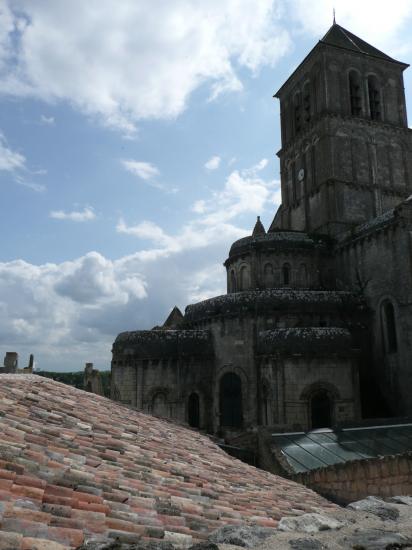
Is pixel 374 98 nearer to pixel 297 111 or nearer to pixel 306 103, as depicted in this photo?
pixel 306 103

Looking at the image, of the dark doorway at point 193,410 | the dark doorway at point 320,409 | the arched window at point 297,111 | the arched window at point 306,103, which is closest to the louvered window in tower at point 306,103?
the arched window at point 306,103

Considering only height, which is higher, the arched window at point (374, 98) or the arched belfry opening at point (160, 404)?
the arched window at point (374, 98)

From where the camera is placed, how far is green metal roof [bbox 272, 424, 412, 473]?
39.2 ft

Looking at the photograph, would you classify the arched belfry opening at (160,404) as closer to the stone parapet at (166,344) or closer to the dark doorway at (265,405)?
the stone parapet at (166,344)

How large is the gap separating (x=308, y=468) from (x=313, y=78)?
1023 inches

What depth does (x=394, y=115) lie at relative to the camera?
31.3 m

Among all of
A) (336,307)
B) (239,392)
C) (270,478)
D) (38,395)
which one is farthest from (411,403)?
(38,395)

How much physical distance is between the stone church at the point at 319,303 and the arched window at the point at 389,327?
51 millimetres

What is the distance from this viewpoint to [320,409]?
1936cm

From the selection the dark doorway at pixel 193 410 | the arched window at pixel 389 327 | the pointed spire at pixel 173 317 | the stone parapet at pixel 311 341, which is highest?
the pointed spire at pixel 173 317

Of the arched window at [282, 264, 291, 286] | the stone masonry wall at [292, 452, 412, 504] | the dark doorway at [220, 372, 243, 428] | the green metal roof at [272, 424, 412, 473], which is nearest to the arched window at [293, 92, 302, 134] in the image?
Result: the arched window at [282, 264, 291, 286]

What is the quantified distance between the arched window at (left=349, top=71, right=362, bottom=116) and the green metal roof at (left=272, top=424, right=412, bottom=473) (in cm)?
2160

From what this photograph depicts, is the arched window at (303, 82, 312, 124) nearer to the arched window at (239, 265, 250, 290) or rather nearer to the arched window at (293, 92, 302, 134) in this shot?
the arched window at (293, 92, 302, 134)

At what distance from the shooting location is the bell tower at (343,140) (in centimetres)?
2859
